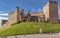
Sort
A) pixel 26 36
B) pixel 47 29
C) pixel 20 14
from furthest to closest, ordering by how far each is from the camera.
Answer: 1. pixel 20 14
2. pixel 47 29
3. pixel 26 36

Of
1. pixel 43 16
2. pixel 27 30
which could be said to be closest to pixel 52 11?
pixel 43 16

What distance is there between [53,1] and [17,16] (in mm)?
11483

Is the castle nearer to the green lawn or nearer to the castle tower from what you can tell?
the castle tower

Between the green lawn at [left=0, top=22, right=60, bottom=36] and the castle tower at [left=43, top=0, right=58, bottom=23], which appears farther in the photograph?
the castle tower at [left=43, top=0, right=58, bottom=23]

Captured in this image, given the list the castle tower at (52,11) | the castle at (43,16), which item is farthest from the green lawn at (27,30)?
the castle tower at (52,11)

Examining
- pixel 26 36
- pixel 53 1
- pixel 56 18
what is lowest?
pixel 26 36

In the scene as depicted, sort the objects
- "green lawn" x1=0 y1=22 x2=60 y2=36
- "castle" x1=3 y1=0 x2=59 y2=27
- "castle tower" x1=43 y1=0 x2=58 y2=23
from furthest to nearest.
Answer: "castle tower" x1=43 y1=0 x2=58 y2=23 < "castle" x1=3 y1=0 x2=59 y2=27 < "green lawn" x1=0 y1=22 x2=60 y2=36

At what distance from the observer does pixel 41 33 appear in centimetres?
4103

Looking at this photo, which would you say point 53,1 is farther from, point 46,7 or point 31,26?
point 31,26

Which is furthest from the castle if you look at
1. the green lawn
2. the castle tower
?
the green lawn

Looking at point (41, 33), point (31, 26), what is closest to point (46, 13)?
point (31, 26)

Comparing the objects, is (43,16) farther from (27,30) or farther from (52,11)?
(27,30)

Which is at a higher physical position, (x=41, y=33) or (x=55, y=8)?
(x=55, y=8)

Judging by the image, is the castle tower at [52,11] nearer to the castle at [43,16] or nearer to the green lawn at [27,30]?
the castle at [43,16]
